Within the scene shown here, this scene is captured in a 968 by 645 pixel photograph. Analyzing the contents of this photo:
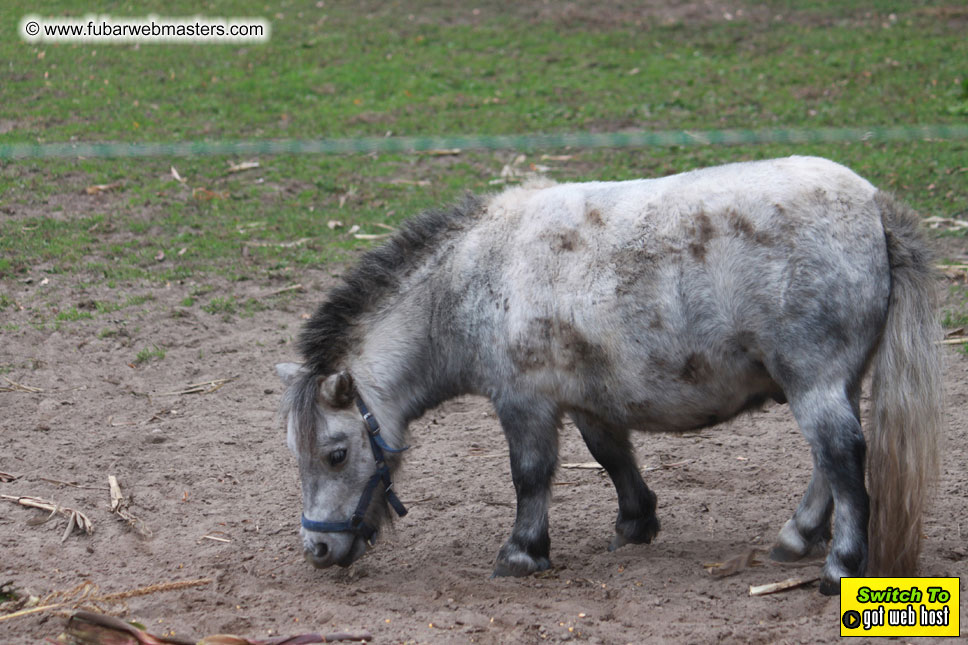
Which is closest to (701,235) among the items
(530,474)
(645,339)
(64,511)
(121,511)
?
(645,339)

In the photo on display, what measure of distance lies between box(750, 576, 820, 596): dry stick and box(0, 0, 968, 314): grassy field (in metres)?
6.20

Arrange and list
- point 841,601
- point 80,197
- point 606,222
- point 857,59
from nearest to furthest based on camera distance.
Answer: point 841,601
point 606,222
point 80,197
point 857,59

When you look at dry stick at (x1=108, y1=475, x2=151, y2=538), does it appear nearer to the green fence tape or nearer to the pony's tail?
the pony's tail

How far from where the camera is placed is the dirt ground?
175 inches

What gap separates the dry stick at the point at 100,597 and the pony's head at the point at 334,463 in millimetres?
619

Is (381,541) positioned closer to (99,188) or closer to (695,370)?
(695,370)

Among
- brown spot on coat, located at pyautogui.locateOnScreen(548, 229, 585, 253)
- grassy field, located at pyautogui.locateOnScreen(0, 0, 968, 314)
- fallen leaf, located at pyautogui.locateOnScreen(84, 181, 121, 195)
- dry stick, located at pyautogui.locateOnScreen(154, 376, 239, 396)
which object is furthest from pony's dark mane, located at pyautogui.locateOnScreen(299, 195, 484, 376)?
fallen leaf, located at pyautogui.locateOnScreen(84, 181, 121, 195)

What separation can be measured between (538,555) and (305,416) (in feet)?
4.48

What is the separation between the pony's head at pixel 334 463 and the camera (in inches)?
195

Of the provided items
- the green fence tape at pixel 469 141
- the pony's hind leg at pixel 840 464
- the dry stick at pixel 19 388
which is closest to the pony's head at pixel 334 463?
Answer: the pony's hind leg at pixel 840 464

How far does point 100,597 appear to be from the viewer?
4.66 m

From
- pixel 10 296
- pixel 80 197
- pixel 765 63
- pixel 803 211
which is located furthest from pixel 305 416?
pixel 765 63

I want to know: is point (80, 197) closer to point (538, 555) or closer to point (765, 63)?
point (538, 555)

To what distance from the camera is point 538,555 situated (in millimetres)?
5047
